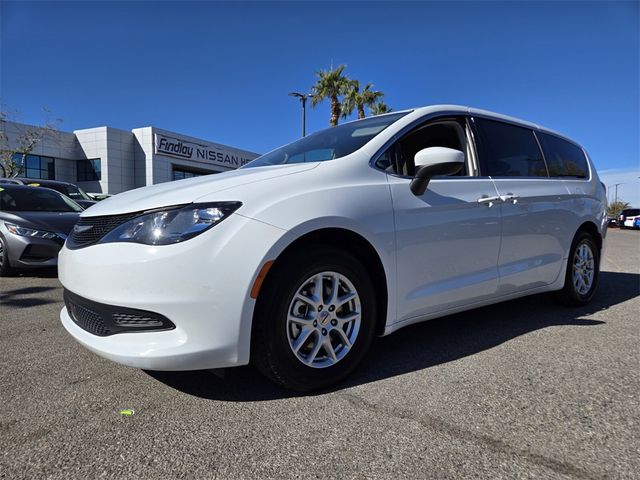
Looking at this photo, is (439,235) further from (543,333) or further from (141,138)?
(141,138)

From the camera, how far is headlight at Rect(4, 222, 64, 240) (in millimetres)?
5656

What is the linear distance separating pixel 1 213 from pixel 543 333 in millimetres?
6692

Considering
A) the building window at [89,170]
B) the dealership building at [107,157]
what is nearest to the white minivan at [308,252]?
the dealership building at [107,157]

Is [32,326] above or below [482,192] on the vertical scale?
below

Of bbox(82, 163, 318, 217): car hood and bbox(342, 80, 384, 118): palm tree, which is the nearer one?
bbox(82, 163, 318, 217): car hood

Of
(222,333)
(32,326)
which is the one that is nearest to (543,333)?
(222,333)

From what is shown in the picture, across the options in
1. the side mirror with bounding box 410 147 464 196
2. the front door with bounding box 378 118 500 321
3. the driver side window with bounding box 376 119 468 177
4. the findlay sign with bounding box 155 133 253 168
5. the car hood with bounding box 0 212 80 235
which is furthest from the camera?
the findlay sign with bounding box 155 133 253 168

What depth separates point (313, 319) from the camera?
229 cm

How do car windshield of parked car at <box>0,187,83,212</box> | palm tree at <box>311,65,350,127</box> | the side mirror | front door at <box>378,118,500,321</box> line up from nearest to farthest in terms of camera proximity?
the side mirror, front door at <box>378,118,500,321</box>, car windshield of parked car at <box>0,187,83,212</box>, palm tree at <box>311,65,350,127</box>

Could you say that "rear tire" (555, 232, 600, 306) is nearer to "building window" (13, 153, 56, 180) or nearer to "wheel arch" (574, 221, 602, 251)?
"wheel arch" (574, 221, 602, 251)

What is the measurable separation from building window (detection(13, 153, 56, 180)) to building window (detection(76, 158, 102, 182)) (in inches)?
60.7

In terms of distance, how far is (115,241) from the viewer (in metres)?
2.17

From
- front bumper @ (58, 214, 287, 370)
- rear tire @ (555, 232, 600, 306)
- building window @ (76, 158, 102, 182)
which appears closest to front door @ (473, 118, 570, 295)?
rear tire @ (555, 232, 600, 306)

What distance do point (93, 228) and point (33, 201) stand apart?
5.09 metres
